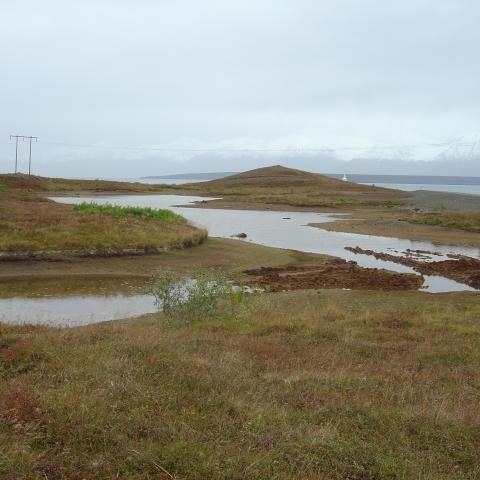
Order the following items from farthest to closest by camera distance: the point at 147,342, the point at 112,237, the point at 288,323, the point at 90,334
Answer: the point at 112,237, the point at 288,323, the point at 90,334, the point at 147,342

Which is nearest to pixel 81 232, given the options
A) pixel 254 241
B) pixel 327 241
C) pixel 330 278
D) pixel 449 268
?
pixel 254 241

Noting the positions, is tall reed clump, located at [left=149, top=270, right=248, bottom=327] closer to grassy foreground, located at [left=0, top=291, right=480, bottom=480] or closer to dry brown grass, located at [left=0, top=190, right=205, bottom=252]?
grassy foreground, located at [left=0, top=291, right=480, bottom=480]

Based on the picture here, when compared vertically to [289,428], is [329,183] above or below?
above

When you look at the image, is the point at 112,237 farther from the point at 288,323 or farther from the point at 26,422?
the point at 26,422

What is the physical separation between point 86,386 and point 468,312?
14.2 m

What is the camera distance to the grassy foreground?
5629mm

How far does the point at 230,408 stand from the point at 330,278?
1971 centimetres

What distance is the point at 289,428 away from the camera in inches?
254

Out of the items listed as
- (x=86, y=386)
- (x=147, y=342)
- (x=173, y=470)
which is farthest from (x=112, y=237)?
(x=173, y=470)

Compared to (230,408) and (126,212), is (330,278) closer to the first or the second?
(126,212)

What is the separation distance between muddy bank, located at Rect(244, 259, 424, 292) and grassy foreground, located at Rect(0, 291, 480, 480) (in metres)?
12.5

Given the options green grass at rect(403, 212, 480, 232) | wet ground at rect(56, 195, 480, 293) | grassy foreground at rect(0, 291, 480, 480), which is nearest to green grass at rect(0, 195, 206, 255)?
wet ground at rect(56, 195, 480, 293)

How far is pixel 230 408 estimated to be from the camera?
7023 mm

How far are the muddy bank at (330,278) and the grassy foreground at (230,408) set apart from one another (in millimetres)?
12455
